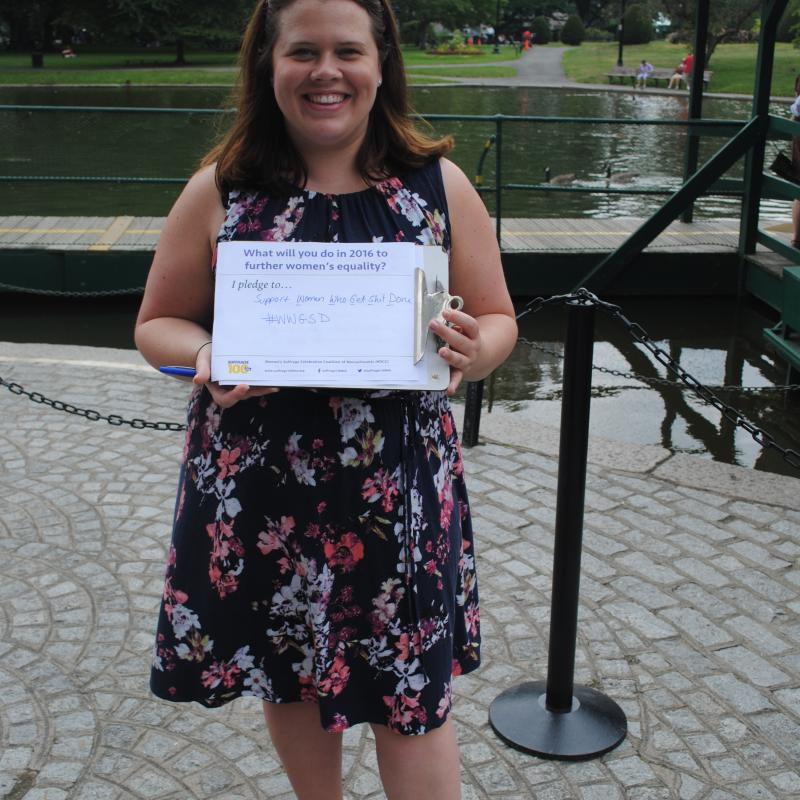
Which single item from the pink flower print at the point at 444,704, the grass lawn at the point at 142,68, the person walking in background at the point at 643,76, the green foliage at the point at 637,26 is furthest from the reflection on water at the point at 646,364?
the green foliage at the point at 637,26

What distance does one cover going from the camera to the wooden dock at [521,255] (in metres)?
8.88

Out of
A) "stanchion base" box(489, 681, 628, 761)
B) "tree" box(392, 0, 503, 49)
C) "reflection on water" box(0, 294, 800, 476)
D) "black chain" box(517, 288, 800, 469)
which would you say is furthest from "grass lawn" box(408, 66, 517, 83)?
"stanchion base" box(489, 681, 628, 761)

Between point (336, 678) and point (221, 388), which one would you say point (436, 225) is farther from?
point (336, 678)

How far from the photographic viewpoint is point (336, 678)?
7.21ft

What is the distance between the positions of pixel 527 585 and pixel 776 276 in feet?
17.7

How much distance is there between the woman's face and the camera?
2062 mm

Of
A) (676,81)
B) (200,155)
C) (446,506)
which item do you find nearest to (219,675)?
(446,506)

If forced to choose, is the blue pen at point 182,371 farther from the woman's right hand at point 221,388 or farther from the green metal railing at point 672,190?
the green metal railing at point 672,190

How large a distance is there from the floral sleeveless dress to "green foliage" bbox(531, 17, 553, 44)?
9034 cm

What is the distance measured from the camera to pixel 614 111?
29.0m

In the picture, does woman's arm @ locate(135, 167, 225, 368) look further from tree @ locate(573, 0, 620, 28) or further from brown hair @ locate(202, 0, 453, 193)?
tree @ locate(573, 0, 620, 28)

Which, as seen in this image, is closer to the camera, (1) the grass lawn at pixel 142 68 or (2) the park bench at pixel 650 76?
(1) the grass lawn at pixel 142 68

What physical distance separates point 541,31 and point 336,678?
91.2 metres

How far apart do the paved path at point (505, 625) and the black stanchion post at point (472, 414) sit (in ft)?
0.39
